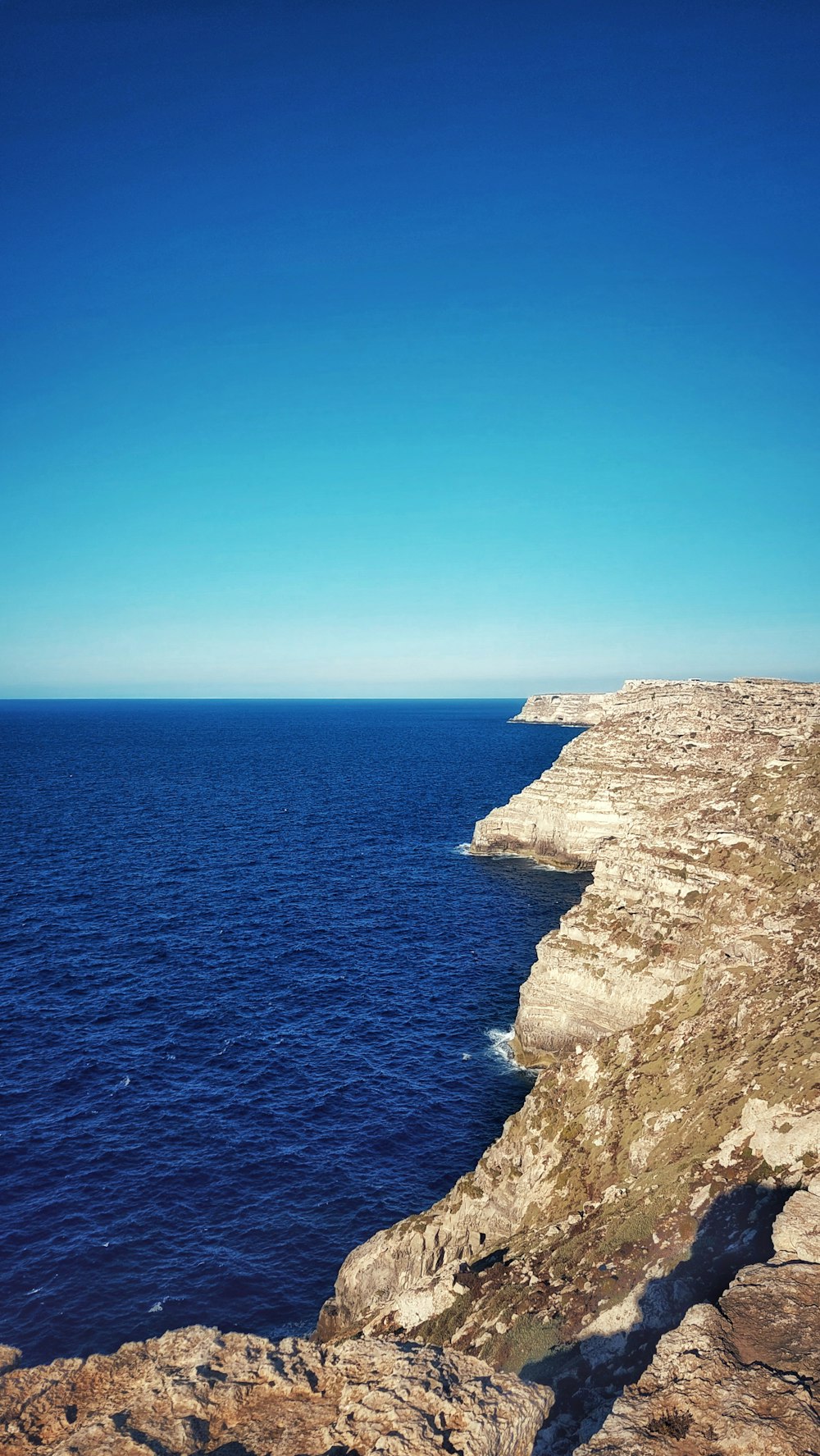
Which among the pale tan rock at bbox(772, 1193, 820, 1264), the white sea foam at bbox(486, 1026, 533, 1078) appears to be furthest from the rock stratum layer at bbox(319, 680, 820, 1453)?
the pale tan rock at bbox(772, 1193, 820, 1264)

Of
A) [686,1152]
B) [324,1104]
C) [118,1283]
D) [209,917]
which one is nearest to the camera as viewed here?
[686,1152]

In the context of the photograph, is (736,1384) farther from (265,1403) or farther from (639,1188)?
(639,1188)

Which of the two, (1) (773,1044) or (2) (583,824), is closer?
(1) (773,1044)

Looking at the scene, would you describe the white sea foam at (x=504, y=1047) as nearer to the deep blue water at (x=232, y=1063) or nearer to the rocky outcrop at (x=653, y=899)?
the deep blue water at (x=232, y=1063)

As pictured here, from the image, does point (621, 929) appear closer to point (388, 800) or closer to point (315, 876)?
point (315, 876)

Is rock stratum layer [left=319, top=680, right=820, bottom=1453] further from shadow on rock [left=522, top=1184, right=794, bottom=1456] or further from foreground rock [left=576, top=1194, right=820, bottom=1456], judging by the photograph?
foreground rock [left=576, top=1194, right=820, bottom=1456]

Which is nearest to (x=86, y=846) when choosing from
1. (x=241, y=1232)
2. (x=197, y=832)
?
(x=197, y=832)

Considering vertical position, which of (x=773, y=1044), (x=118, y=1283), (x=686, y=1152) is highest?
(x=773, y=1044)
